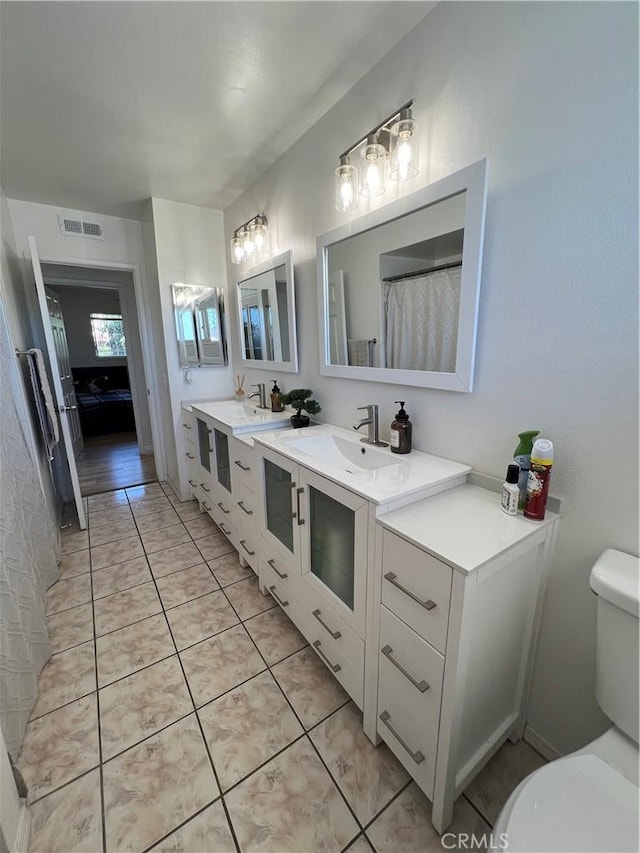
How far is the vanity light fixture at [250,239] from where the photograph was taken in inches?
93.9

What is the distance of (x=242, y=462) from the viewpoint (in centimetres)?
194

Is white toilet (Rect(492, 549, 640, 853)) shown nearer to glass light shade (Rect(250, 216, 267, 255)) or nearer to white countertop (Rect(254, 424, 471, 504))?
white countertop (Rect(254, 424, 471, 504))

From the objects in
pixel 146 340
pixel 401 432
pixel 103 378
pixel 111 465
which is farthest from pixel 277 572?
pixel 103 378

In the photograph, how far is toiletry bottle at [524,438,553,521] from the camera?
986mm

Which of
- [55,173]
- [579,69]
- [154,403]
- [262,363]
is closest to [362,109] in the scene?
[579,69]

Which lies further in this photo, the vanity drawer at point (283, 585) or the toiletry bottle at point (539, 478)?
the vanity drawer at point (283, 585)

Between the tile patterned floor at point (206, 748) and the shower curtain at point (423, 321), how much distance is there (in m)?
1.40

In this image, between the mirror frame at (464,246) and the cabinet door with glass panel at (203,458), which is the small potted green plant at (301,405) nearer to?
the mirror frame at (464,246)

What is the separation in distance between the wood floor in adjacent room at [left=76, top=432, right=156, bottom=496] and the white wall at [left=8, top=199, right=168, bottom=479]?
43cm

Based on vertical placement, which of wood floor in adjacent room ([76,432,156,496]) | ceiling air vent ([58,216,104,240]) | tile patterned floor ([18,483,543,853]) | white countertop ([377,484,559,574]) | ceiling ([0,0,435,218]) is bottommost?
tile patterned floor ([18,483,543,853])

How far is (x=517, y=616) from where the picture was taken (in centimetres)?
104

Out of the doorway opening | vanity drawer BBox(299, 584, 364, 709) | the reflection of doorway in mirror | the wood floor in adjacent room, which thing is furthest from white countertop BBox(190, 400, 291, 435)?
the wood floor in adjacent room

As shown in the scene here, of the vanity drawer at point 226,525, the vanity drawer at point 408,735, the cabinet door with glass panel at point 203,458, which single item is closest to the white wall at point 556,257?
the vanity drawer at point 408,735

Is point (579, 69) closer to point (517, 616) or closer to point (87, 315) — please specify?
point (517, 616)
